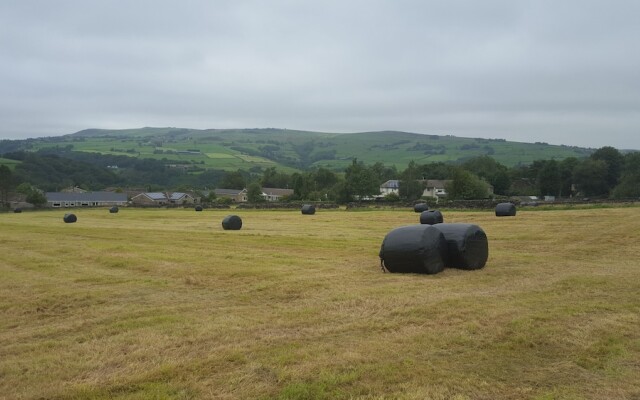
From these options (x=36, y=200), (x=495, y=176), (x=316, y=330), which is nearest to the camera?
(x=316, y=330)

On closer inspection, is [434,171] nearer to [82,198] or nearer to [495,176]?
[495,176]

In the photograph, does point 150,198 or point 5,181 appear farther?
point 150,198

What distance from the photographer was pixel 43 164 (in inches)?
6319

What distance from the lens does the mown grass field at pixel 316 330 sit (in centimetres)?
606

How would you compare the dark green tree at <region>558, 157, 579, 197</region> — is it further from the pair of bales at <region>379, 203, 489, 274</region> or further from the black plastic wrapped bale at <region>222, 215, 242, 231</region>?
the pair of bales at <region>379, 203, 489, 274</region>

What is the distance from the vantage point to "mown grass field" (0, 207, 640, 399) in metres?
6.06

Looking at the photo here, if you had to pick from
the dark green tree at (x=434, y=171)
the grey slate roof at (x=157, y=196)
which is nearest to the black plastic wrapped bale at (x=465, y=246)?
the grey slate roof at (x=157, y=196)

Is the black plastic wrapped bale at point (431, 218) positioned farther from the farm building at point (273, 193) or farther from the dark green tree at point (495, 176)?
the farm building at point (273, 193)

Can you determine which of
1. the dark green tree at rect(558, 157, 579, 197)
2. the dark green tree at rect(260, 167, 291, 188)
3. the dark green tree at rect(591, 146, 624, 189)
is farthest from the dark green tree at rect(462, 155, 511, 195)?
the dark green tree at rect(260, 167, 291, 188)

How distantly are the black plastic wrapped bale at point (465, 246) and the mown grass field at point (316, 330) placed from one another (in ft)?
1.48

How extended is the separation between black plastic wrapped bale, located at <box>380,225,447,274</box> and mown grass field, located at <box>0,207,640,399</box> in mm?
462

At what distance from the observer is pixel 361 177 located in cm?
8912

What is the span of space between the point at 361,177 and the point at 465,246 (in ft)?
246

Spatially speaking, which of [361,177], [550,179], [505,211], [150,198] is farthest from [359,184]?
[150,198]
